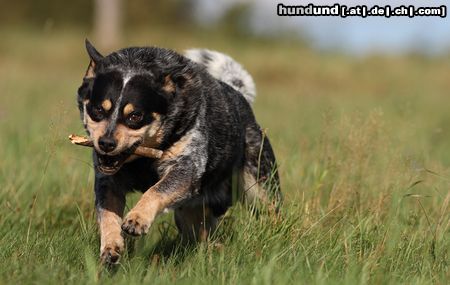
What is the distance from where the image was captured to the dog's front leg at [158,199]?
4.06 metres

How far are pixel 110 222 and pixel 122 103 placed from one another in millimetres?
666

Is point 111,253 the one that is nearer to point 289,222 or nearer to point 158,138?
point 158,138

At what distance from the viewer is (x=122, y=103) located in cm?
431

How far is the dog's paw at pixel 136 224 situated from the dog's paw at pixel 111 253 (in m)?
0.18

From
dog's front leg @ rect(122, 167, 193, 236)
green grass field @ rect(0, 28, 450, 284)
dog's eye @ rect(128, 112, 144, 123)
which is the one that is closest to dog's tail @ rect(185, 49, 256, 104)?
green grass field @ rect(0, 28, 450, 284)

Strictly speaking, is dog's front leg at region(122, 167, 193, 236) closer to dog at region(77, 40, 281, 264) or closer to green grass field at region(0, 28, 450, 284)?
dog at region(77, 40, 281, 264)

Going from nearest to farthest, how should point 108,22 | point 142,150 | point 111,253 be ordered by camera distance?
point 111,253, point 142,150, point 108,22

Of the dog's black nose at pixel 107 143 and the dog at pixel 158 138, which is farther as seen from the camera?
the dog at pixel 158 138

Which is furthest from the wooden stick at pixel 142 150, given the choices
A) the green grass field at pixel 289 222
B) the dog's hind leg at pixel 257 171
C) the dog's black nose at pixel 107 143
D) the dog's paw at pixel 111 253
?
the dog's hind leg at pixel 257 171

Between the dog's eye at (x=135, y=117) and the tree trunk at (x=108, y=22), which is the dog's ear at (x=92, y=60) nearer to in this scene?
the dog's eye at (x=135, y=117)

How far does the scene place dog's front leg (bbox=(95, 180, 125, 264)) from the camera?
4.17 meters

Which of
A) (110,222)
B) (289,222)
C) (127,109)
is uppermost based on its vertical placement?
(127,109)

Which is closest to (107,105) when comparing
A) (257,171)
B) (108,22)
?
(257,171)

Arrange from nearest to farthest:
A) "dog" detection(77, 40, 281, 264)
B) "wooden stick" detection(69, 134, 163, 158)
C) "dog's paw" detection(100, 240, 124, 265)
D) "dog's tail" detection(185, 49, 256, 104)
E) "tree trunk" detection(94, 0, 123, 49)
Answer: "dog's paw" detection(100, 240, 124, 265) → "dog" detection(77, 40, 281, 264) → "wooden stick" detection(69, 134, 163, 158) → "dog's tail" detection(185, 49, 256, 104) → "tree trunk" detection(94, 0, 123, 49)
